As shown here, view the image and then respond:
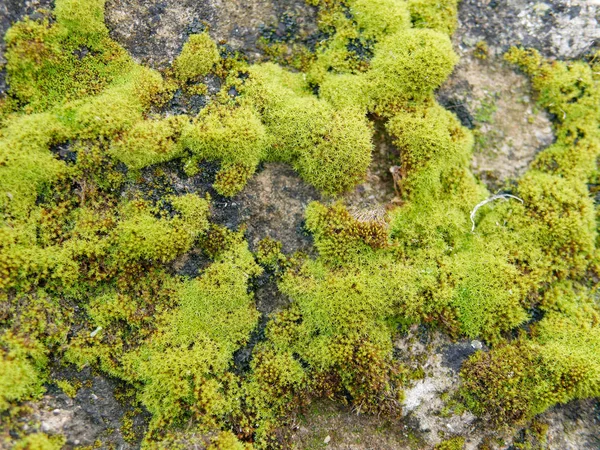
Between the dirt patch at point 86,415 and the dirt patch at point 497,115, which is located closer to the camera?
the dirt patch at point 86,415

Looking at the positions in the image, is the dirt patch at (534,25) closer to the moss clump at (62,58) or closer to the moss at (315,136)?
the moss at (315,136)

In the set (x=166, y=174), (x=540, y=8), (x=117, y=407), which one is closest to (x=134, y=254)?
(x=166, y=174)

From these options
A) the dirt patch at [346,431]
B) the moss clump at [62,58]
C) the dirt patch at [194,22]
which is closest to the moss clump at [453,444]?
the dirt patch at [346,431]

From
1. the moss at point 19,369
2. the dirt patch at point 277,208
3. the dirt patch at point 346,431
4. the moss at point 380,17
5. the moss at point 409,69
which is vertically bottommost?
the dirt patch at point 346,431

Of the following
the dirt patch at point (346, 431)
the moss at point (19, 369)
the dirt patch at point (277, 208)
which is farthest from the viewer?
the dirt patch at point (277, 208)

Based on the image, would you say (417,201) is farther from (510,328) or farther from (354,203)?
(510,328)

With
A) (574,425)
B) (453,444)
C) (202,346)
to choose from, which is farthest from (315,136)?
(574,425)
